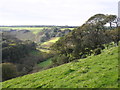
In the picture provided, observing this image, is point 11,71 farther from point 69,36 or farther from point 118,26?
point 118,26

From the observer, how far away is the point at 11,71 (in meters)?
54.2

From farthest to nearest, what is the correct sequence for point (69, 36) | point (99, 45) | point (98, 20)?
point (69, 36) < point (98, 20) < point (99, 45)

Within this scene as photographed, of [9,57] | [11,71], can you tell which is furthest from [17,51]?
[11,71]

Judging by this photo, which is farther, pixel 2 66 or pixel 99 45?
pixel 2 66

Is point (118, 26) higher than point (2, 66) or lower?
higher

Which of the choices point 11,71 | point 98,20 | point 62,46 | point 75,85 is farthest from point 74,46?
point 75,85

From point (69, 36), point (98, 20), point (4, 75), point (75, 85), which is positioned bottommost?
point (4, 75)

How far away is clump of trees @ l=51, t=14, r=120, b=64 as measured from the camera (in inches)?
1622

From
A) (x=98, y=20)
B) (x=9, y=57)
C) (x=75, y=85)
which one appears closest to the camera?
(x=75, y=85)

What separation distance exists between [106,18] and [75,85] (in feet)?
117

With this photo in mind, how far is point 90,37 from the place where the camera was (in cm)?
4131

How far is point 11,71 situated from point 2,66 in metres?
3.48

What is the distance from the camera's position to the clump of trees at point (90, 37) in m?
41.2

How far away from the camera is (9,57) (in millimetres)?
92875
